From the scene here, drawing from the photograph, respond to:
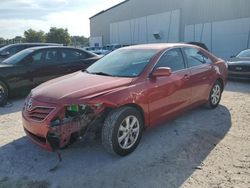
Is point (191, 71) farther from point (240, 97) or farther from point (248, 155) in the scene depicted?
point (240, 97)

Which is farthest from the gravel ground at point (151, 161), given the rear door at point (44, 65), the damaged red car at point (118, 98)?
the rear door at point (44, 65)

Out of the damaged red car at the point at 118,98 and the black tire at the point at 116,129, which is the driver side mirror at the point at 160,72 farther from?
the black tire at the point at 116,129

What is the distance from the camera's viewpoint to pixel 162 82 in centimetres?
465

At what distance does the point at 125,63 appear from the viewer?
4.95 m

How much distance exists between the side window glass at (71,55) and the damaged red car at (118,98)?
368 centimetres

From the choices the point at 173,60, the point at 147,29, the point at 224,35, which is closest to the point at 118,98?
the point at 173,60

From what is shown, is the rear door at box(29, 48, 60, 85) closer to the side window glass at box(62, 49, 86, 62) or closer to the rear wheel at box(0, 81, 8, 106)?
the side window glass at box(62, 49, 86, 62)

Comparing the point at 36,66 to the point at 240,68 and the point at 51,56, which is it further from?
the point at 240,68

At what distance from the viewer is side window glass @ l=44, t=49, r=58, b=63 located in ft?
28.1

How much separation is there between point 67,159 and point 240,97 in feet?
18.0

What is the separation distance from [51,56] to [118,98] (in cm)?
533

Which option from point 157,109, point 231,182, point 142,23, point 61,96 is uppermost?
point 142,23

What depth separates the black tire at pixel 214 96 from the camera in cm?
628

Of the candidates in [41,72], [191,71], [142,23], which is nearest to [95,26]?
[142,23]
